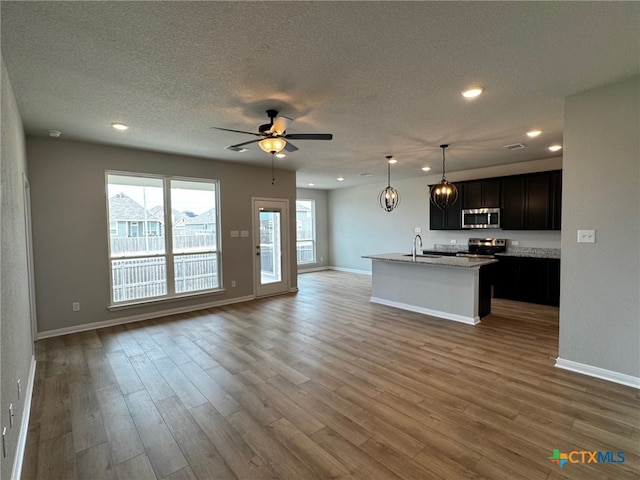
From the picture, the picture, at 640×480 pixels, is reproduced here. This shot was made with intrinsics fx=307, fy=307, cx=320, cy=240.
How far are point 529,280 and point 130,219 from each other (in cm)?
700

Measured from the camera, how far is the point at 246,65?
7.79 ft

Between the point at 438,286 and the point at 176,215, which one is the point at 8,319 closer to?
the point at 176,215

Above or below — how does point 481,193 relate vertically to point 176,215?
above

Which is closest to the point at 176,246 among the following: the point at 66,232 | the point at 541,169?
the point at 66,232

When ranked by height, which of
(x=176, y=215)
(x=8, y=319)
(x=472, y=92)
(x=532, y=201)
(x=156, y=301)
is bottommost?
(x=156, y=301)

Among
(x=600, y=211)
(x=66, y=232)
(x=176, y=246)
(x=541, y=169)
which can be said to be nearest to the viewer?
(x=600, y=211)

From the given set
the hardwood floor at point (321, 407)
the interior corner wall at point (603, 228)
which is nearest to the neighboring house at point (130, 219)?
the hardwood floor at point (321, 407)

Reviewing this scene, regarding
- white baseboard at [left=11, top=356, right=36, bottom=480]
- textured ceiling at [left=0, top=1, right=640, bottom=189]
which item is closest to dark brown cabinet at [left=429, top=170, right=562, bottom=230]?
textured ceiling at [left=0, top=1, right=640, bottom=189]

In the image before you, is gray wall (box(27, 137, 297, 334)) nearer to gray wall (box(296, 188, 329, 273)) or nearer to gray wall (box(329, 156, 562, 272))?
gray wall (box(296, 188, 329, 273))

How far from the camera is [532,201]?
5.72 m

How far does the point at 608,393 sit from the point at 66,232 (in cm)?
643

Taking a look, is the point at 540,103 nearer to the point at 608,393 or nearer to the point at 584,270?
the point at 584,270

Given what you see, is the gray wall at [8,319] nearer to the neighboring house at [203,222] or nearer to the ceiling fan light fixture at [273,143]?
the ceiling fan light fixture at [273,143]

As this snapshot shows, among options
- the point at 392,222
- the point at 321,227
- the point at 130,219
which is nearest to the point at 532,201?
the point at 392,222
